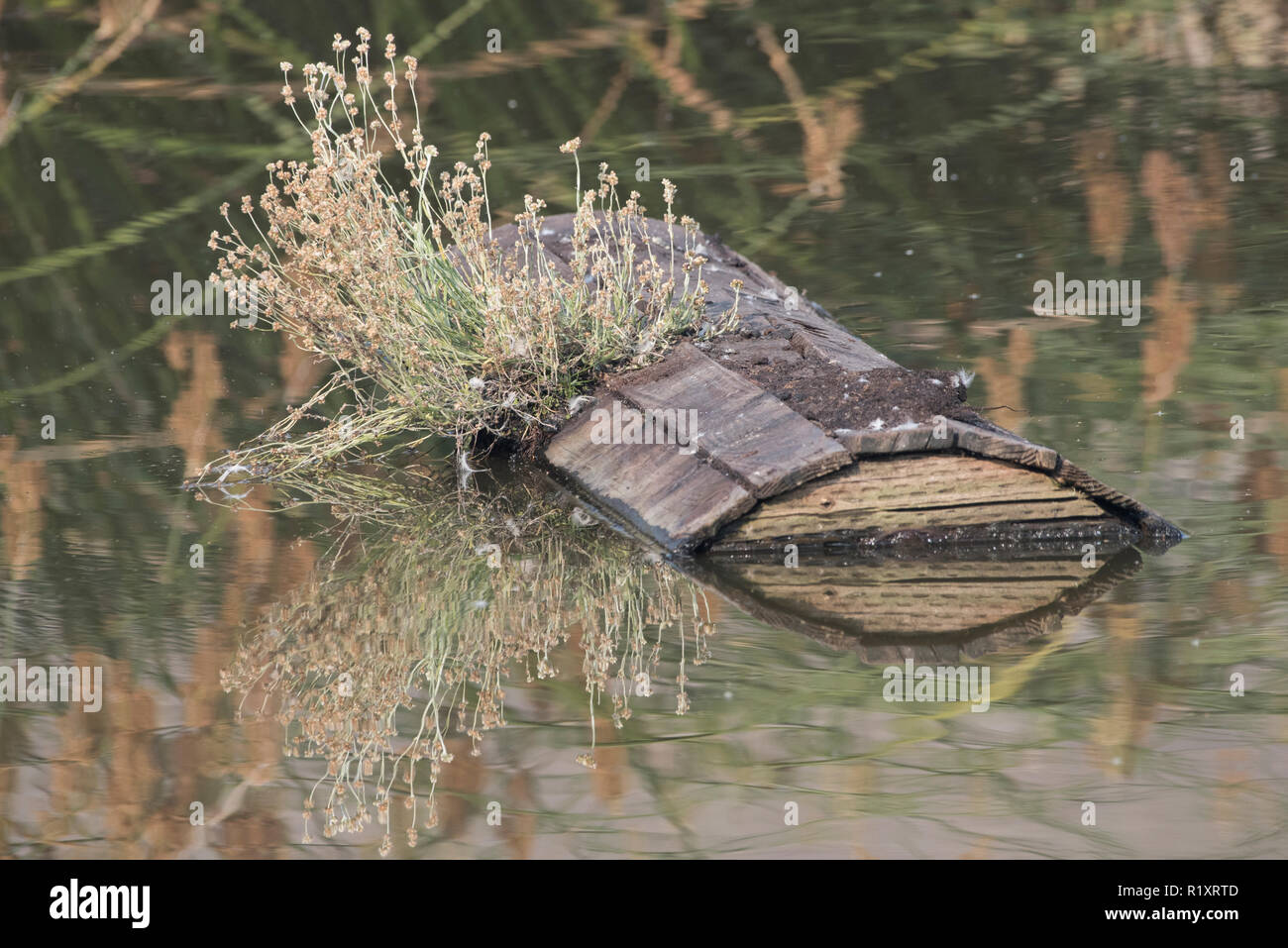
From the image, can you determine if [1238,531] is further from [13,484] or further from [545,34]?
[545,34]

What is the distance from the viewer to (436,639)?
5.02 metres

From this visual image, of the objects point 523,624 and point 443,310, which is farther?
point 443,310

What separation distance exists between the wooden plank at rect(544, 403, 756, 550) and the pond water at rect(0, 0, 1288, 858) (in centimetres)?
13

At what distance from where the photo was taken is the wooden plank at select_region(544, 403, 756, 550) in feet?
17.8

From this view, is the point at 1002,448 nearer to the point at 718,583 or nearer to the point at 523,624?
the point at 718,583

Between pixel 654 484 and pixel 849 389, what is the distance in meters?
0.75

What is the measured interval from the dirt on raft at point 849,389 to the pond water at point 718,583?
1.77ft

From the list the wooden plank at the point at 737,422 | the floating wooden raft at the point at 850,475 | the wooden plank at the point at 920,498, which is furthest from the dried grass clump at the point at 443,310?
the wooden plank at the point at 920,498

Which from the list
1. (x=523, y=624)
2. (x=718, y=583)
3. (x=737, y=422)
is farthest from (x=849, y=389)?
(x=523, y=624)

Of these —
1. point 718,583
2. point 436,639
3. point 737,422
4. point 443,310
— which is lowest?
point 436,639

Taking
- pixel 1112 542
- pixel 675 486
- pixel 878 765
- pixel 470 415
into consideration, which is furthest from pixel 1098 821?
pixel 470 415

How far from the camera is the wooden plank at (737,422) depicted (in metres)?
5.38

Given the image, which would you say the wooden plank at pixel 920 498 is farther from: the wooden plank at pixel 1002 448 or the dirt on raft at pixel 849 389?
the dirt on raft at pixel 849 389

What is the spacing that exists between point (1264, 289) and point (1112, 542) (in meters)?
3.04
